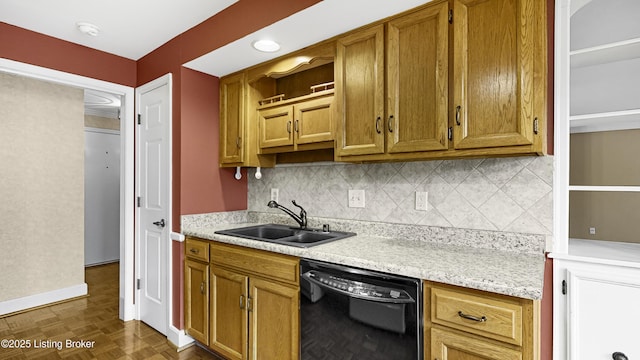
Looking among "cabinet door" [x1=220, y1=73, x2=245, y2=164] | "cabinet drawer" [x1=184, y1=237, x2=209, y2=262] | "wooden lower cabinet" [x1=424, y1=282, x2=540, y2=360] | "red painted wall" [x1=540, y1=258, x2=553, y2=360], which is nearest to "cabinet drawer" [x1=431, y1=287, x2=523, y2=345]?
"wooden lower cabinet" [x1=424, y1=282, x2=540, y2=360]

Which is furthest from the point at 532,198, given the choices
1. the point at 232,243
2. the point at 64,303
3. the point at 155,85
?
the point at 64,303

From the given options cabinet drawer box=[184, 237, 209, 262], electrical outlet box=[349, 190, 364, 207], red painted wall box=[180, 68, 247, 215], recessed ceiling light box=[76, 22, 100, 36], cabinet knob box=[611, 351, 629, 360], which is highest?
recessed ceiling light box=[76, 22, 100, 36]

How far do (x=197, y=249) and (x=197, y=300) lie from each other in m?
0.37

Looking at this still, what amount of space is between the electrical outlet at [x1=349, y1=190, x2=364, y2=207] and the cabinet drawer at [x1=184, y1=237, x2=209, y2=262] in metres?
1.05

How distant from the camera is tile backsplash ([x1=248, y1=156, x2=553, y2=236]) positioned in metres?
1.59

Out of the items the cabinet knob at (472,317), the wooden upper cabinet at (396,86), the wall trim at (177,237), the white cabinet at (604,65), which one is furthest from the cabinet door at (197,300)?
the white cabinet at (604,65)

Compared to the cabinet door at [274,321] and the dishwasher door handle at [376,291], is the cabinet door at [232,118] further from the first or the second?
the dishwasher door handle at [376,291]

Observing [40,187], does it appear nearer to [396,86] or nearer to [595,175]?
[396,86]

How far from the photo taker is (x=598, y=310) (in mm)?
1370

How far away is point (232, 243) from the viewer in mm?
2088

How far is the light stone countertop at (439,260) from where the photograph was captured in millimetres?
1184

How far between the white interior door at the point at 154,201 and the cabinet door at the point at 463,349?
2.12 metres

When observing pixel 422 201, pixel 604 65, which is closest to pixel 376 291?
pixel 422 201

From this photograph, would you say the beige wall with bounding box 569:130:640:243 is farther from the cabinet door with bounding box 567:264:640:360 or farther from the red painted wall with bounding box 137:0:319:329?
the red painted wall with bounding box 137:0:319:329
